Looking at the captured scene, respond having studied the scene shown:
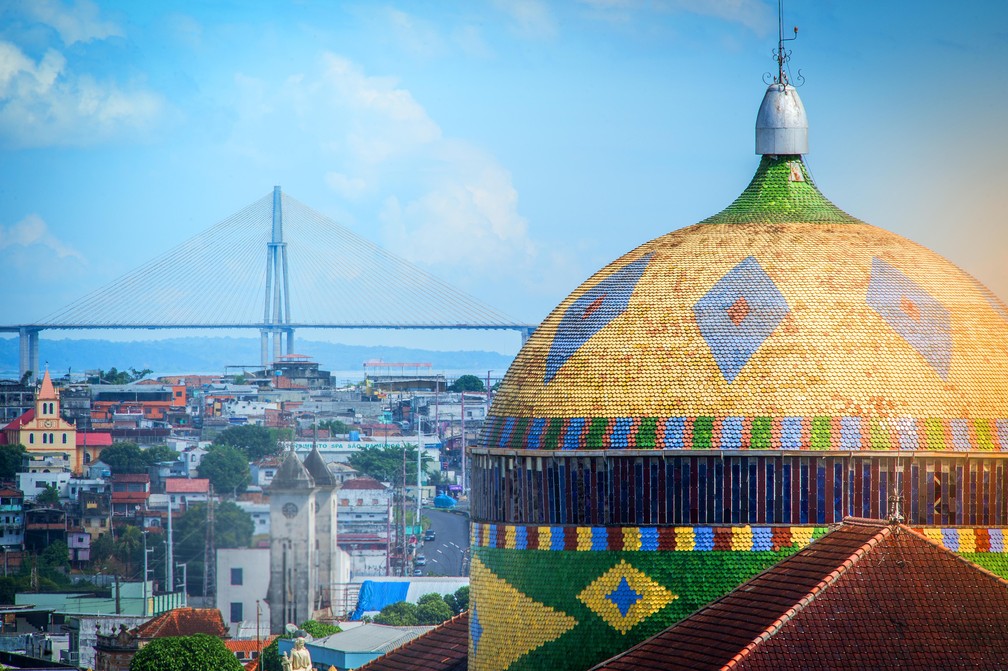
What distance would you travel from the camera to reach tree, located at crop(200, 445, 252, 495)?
183000 mm

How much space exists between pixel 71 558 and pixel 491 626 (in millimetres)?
135086

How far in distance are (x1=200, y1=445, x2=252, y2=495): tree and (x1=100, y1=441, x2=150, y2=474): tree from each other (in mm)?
6990

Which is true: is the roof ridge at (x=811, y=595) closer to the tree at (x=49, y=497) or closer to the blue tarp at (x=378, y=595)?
the blue tarp at (x=378, y=595)

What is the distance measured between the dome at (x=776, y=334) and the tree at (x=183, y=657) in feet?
169

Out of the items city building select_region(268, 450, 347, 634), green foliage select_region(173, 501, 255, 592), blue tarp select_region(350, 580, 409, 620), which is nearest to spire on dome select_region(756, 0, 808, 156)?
blue tarp select_region(350, 580, 409, 620)

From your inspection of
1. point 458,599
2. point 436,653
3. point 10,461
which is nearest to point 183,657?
point 458,599

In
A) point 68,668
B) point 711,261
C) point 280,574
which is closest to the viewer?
point 711,261

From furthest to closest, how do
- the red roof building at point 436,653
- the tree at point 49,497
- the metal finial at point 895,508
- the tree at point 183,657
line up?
1. the tree at point 49,497
2. the tree at point 183,657
3. the red roof building at point 436,653
4. the metal finial at point 895,508

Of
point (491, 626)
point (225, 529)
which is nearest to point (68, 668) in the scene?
point (491, 626)

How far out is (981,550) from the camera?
28.5 metres

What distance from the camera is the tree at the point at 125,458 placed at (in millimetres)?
192750

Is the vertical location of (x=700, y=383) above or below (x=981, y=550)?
above

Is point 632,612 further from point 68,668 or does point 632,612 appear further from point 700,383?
point 68,668

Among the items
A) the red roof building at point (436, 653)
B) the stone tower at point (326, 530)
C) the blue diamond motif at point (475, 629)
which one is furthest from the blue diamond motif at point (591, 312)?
the stone tower at point (326, 530)
